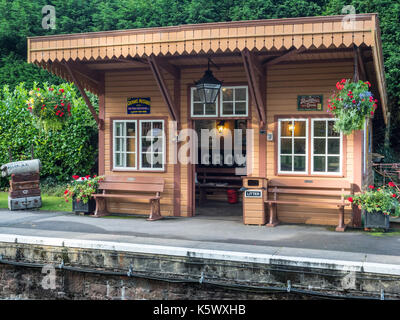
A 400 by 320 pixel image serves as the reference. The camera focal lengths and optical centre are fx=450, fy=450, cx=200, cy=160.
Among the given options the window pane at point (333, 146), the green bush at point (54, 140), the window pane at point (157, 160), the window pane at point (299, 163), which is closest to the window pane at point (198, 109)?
the window pane at point (157, 160)

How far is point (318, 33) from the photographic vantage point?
7.18m

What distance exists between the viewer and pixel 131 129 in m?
9.87

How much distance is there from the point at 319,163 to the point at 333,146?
41cm

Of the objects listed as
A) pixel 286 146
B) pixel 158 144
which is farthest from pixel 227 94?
pixel 158 144

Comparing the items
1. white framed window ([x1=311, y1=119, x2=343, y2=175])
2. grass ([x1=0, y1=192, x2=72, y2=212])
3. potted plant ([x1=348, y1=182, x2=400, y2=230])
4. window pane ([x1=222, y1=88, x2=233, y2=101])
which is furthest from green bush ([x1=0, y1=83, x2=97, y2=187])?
potted plant ([x1=348, y1=182, x2=400, y2=230])

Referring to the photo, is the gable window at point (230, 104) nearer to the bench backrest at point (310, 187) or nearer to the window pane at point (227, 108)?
the window pane at point (227, 108)

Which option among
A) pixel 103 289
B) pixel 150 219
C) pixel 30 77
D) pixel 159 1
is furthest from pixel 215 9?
pixel 103 289

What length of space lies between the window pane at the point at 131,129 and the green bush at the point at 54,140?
3.99 metres

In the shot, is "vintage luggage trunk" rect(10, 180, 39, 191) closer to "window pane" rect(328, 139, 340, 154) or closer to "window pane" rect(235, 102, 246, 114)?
"window pane" rect(235, 102, 246, 114)

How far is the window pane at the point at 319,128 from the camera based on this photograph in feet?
28.1

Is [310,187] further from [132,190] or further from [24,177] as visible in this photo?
[24,177]

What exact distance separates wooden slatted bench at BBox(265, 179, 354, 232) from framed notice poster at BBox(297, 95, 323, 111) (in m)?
1.38
